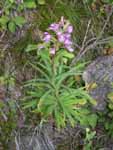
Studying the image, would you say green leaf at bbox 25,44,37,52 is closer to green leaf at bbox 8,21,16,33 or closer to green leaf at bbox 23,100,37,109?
green leaf at bbox 8,21,16,33

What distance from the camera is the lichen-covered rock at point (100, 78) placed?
3.19m

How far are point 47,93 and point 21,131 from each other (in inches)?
14.8

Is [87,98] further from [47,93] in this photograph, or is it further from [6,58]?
[6,58]

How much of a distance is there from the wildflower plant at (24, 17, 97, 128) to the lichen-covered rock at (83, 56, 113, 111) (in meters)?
0.20

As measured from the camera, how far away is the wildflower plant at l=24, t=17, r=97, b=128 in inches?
110

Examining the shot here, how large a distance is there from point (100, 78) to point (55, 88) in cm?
54

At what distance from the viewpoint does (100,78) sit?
127 inches

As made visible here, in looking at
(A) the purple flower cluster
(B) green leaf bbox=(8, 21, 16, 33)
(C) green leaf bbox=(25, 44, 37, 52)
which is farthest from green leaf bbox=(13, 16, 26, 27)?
(A) the purple flower cluster

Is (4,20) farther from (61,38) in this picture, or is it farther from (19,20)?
(61,38)

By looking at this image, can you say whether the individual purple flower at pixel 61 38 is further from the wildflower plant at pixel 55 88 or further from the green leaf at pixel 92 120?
the green leaf at pixel 92 120

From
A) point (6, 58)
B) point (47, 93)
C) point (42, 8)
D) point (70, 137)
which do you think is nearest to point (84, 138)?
point (70, 137)

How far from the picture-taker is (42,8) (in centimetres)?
319

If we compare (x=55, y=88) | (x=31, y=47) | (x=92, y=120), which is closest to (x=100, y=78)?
(x=92, y=120)

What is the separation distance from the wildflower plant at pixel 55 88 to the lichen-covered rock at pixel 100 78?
20 cm
